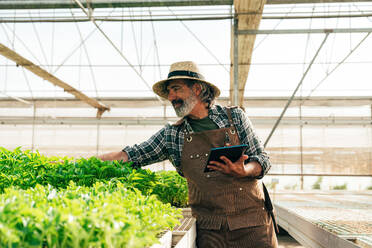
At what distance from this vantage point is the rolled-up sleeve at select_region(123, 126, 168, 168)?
7.75 ft

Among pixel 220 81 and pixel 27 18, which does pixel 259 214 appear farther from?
pixel 220 81

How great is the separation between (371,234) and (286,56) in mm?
11232

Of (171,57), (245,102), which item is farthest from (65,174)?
(245,102)

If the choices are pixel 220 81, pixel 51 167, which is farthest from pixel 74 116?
pixel 51 167

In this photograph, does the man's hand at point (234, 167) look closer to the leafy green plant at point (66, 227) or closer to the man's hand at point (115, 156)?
the man's hand at point (115, 156)

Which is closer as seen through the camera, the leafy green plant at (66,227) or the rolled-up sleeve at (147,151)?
the leafy green plant at (66,227)

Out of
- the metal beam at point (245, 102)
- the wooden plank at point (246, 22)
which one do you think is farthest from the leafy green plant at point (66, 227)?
the metal beam at point (245, 102)

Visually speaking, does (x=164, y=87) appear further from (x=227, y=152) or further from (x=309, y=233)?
(x=309, y=233)

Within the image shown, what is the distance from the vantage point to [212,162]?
193 cm

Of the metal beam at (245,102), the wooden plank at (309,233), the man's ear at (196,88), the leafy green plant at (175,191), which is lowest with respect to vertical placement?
the wooden plank at (309,233)

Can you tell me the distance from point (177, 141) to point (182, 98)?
0.30m

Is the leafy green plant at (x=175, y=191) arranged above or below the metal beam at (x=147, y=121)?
below

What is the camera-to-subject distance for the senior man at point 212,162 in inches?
84.8

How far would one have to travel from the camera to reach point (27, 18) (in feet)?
29.0
